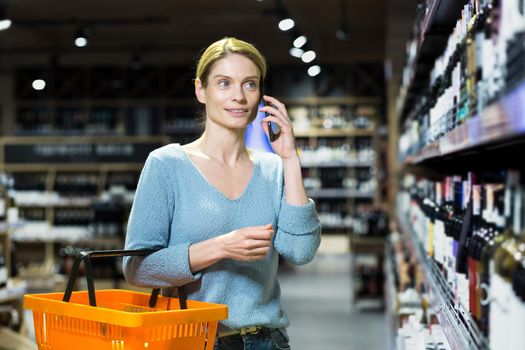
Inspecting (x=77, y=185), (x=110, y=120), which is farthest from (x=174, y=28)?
(x=77, y=185)

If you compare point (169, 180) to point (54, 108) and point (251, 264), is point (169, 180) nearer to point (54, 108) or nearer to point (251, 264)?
point (251, 264)

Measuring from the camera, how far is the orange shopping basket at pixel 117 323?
2035mm

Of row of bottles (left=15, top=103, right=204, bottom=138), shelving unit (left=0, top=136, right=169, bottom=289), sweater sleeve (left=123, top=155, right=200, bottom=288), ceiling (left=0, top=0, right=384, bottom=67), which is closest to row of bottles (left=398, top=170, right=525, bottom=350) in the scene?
sweater sleeve (left=123, top=155, right=200, bottom=288)

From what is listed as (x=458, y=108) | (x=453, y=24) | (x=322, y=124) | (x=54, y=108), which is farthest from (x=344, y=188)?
(x=458, y=108)

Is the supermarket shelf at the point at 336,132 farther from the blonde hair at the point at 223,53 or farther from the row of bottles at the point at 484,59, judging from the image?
the blonde hair at the point at 223,53

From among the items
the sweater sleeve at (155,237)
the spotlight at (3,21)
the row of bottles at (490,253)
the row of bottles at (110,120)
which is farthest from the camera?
the row of bottles at (110,120)

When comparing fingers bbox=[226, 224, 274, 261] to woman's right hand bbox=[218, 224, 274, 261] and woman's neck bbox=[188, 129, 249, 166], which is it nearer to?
woman's right hand bbox=[218, 224, 274, 261]

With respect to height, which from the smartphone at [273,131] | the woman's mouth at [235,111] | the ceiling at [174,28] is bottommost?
the smartphone at [273,131]

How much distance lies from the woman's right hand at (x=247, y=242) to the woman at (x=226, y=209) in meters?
0.05

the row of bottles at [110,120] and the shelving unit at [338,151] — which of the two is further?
the row of bottles at [110,120]

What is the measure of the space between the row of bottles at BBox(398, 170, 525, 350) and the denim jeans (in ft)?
1.67

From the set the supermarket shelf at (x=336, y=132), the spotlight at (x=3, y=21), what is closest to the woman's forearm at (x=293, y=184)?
the spotlight at (x=3, y=21)

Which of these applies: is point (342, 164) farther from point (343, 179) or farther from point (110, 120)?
point (110, 120)

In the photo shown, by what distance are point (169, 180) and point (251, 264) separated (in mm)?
321
